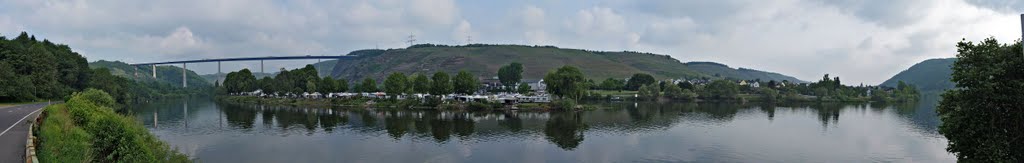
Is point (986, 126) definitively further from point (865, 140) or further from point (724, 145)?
point (865, 140)

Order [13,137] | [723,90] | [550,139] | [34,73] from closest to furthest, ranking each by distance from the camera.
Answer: [13,137]
[550,139]
[34,73]
[723,90]

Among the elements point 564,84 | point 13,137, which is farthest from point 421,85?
point 13,137

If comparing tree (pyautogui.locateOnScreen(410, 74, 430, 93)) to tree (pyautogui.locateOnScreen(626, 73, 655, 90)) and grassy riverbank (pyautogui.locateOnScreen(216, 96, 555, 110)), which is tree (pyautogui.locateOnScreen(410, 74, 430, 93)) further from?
tree (pyautogui.locateOnScreen(626, 73, 655, 90))

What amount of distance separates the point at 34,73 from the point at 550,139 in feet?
159

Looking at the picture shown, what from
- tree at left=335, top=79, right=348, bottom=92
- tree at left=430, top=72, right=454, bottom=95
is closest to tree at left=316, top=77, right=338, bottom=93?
tree at left=335, top=79, right=348, bottom=92

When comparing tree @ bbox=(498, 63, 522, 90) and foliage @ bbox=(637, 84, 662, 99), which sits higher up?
tree @ bbox=(498, 63, 522, 90)

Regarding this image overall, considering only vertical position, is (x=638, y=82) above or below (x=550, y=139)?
above

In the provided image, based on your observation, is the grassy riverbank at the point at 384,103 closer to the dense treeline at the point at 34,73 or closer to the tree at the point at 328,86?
the tree at the point at 328,86

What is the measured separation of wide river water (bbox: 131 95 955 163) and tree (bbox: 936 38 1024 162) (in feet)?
→ 41.7

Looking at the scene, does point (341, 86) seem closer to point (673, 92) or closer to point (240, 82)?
point (240, 82)

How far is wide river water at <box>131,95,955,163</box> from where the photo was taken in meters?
30.7

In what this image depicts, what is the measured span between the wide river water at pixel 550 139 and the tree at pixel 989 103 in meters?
12.7

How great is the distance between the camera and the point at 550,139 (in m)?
38.7

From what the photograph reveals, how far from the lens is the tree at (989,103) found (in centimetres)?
1588
